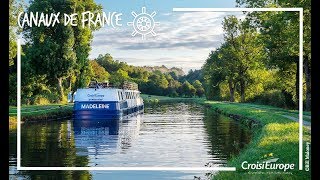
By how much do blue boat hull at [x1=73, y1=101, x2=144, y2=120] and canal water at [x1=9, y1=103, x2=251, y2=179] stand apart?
0.81 metres

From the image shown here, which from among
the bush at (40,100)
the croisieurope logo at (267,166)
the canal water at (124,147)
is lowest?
the canal water at (124,147)

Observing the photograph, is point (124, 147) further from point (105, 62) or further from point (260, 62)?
point (260, 62)

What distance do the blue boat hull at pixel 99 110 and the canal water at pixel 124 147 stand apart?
2.66 feet

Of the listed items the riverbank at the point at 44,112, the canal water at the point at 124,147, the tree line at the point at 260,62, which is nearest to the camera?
the canal water at the point at 124,147

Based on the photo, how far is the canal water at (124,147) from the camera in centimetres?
1786

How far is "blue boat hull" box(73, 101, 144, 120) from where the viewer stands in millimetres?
34834

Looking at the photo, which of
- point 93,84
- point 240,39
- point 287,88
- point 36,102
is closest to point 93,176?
point 93,84

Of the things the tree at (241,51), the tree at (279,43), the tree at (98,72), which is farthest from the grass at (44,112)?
the tree at (241,51)

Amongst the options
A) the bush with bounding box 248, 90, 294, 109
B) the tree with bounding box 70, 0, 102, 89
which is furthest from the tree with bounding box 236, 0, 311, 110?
the tree with bounding box 70, 0, 102, 89

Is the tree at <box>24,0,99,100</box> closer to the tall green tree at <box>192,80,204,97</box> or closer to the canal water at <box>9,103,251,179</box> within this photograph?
the canal water at <box>9,103,251,179</box>

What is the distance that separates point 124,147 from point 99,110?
1378 centimetres

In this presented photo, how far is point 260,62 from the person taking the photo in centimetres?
5009

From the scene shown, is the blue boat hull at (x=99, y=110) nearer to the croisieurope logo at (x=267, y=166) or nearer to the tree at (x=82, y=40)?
the tree at (x=82, y=40)
